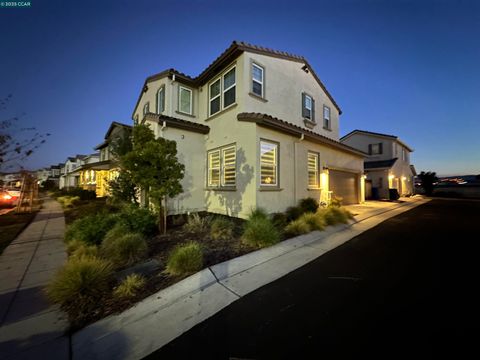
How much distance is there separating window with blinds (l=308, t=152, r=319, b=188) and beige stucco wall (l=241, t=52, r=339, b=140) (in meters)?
2.04

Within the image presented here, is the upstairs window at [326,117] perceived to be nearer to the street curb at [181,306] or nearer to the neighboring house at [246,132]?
the neighboring house at [246,132]

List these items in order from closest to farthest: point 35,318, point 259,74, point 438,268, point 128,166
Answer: point 35,318
point 438,268
point 128,166
point 259,74

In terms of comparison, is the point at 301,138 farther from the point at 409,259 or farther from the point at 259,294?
the point at 259,294

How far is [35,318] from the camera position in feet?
9.35

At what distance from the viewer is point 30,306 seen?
3.14m

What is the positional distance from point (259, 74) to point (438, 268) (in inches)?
356

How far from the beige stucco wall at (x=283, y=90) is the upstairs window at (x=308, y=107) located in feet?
1.08

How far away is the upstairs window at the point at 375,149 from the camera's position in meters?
22.5

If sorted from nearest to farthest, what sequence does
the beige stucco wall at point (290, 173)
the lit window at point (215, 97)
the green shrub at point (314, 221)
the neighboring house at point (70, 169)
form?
the green shrub at point (314, 221) < the beige stucco wall at point (290, 173) < the lit window at point (215, 97) < the neighboring house at point (70, 169)

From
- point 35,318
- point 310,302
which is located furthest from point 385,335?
point 35,318

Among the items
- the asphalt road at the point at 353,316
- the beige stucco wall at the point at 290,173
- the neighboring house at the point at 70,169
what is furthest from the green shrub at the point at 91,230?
the neighboring house at the point at 70,169

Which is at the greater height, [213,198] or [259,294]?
[213,198]

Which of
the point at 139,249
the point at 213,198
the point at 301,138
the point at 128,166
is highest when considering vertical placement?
the point at 301,138

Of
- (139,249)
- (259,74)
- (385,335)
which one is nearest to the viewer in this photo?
(385,335)
